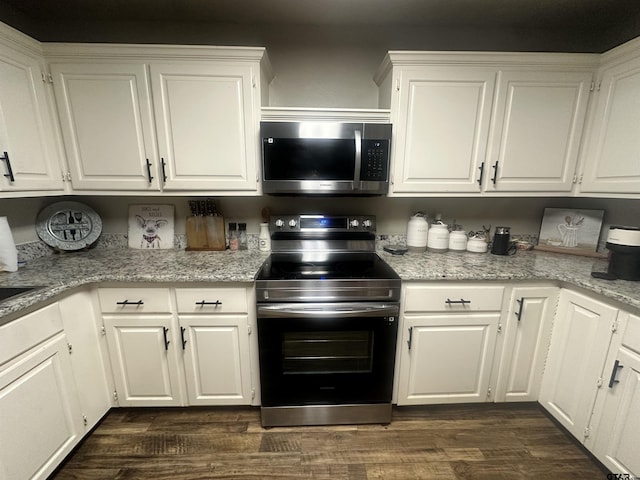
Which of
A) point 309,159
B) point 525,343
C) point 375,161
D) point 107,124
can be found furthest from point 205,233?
point 525,343

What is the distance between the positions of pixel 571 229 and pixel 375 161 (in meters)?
1.60

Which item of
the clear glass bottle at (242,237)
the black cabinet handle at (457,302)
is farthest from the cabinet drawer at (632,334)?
the clear glass bottle at (242,237)

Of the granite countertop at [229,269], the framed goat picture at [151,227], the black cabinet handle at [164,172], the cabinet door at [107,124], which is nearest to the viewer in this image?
the granite countertop at [229,269]

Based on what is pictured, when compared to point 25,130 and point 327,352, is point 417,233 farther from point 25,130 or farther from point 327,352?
point 25,130

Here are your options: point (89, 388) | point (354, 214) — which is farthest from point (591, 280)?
point (89, 388)

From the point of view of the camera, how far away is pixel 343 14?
172 centimetres

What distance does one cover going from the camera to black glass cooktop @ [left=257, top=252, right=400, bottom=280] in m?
1.52

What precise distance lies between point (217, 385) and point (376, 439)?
1003mm

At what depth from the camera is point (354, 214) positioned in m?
2.06

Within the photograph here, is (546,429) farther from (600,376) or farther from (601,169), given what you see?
(601,169)

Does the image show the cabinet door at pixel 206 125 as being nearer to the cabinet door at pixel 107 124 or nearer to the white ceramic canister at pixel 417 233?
the cabinet door at pixel 107 124

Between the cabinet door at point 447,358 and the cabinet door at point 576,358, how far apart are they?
0.36 metres

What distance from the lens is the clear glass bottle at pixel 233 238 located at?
199 cm

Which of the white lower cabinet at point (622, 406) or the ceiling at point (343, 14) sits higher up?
the ceiling at point (343, 14)
